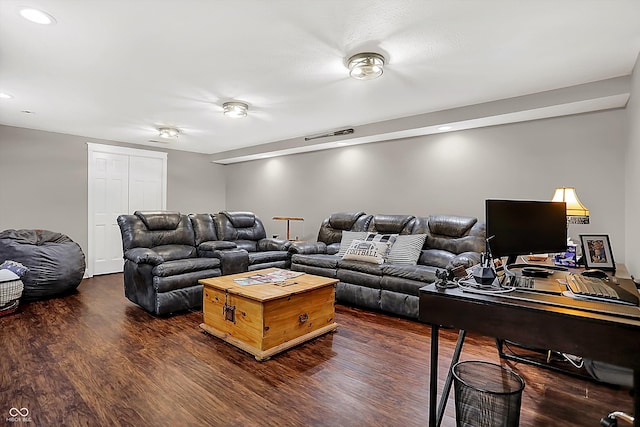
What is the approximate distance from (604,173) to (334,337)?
312 centimetres

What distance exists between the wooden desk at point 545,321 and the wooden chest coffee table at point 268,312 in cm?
138

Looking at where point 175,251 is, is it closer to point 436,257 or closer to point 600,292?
point 436,257

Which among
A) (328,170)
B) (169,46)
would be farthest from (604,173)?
(169,46)

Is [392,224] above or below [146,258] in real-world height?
above

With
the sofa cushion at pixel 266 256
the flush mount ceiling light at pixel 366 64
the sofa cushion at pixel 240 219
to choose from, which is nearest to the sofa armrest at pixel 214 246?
the sofa cushion at pixel 266 256

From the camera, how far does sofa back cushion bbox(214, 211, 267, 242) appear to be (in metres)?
5.08

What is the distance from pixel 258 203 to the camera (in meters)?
6.89

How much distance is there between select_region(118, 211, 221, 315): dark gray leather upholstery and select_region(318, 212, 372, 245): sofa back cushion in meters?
1.74

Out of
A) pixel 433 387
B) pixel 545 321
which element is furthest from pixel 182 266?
pixel 545 321

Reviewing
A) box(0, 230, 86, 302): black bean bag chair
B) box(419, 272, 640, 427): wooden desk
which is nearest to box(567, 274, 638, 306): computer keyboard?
box(419, 272, 640, 427): wooden desk

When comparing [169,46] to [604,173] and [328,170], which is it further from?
[604,173]

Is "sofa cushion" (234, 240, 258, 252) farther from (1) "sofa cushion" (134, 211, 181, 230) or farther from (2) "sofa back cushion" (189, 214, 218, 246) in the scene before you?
(1) "sofa cushion" (134, 211, 181, 230)

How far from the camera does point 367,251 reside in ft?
13.2

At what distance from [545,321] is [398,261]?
2579 mm
